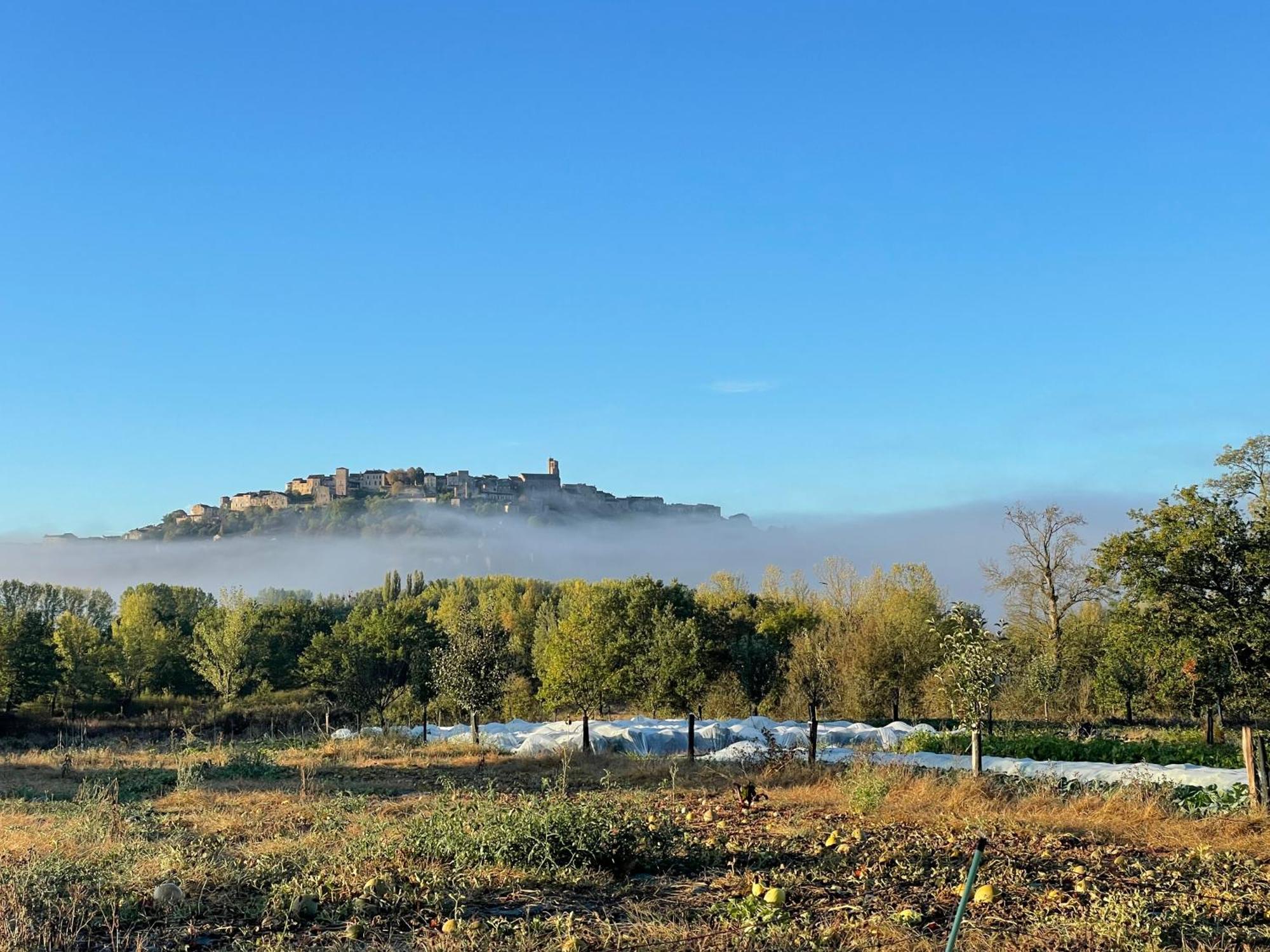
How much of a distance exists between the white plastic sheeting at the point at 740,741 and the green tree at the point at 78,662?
81.3ft

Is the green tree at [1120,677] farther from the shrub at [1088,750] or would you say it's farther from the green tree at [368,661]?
the green tree at [368,661]

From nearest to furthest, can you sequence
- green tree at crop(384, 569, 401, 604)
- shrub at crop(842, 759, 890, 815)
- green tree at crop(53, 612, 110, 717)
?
shrub at crop(842, 759, 890, 815) → green tree at crop(53, 612, 110, 717) → green tree at crop(384, 569, 401, 604)

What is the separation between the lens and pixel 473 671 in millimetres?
28453

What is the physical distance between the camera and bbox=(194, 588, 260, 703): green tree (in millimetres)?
55969

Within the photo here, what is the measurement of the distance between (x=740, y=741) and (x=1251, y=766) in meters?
16.8

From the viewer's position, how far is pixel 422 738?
28.1m

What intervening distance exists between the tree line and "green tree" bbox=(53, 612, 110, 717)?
14cm

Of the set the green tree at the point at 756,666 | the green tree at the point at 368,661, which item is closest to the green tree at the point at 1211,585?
the green tree at the point at 368,661

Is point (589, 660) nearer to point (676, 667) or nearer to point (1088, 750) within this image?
point (676, 667)

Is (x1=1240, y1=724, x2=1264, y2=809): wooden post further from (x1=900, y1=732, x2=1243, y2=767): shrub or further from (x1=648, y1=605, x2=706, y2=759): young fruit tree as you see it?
(x1=648, y1=605, x2=706, y2=759): young fruit tree

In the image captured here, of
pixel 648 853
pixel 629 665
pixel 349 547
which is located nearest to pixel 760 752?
pixel 648 853

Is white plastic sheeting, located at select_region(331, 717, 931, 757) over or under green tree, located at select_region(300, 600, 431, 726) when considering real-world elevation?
under

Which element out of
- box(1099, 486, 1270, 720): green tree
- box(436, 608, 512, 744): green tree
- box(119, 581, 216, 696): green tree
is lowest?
box(119, 581, 216, 696): green tree

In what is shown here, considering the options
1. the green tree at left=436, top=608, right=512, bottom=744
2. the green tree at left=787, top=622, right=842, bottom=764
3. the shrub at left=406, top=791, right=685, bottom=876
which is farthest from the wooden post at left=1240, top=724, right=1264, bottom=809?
the green tree at left=787, top=622, right=842, bottom=764
